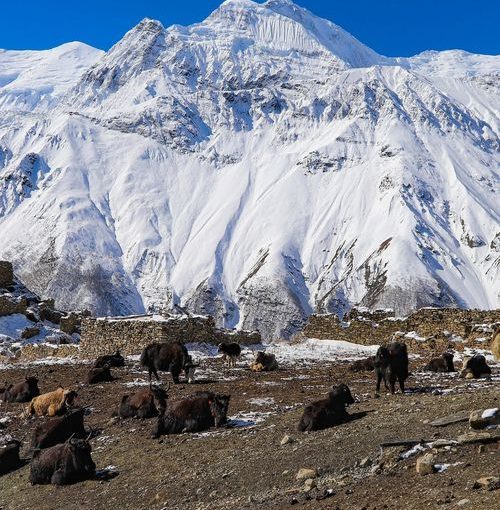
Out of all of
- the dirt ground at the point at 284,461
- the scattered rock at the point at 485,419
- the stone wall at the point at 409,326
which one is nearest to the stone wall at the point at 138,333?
the stone wall at the point at 409,326

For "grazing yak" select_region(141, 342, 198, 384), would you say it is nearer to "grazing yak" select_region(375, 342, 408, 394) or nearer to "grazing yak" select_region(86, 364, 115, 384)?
"grazing yak" select_region(86, 364, 115, 384)

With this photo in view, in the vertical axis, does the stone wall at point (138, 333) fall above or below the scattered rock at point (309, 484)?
above

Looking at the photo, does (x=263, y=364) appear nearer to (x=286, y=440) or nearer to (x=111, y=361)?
(x=111, y=361)

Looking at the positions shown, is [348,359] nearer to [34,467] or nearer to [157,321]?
[157,321]

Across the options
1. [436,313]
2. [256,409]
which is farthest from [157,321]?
[256,409]

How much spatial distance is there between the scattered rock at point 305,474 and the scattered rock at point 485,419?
7.70 ft

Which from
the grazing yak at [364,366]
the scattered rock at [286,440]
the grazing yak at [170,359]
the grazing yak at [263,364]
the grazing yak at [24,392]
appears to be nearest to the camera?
the scattered rock at [286,440]

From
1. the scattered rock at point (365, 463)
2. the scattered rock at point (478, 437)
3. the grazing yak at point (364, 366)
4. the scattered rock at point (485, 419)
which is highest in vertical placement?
the scattered rock at point (485, 419)

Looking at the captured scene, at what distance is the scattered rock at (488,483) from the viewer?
7.84 m

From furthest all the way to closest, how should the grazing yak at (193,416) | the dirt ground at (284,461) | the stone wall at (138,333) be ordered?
the stone wall at (138,333) < the grazing yak at (193,416) < the dirt ground at (284,461)

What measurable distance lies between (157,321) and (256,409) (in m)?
16.2

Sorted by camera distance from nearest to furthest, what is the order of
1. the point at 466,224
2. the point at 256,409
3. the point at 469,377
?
the point at 256,409, the point at 469,377, the point at 466,224

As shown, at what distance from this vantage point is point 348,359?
25.5 m

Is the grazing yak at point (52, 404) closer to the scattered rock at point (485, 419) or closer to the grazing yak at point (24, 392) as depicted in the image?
the grazing yak at point (24, 392)
